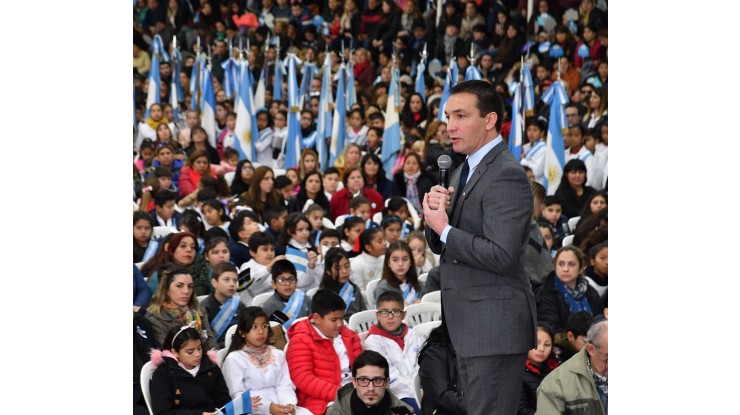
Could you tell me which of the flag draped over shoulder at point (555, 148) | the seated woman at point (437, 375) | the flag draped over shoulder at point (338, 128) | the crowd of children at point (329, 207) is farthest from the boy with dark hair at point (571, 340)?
the flag draped over shoulder at point (338, 128)

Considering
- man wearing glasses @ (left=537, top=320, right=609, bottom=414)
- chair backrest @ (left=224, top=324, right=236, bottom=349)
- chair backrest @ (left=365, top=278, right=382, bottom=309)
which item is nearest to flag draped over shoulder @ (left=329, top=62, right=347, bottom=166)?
chair backrest @ (left=365, top=278, right=382, bottom=309)

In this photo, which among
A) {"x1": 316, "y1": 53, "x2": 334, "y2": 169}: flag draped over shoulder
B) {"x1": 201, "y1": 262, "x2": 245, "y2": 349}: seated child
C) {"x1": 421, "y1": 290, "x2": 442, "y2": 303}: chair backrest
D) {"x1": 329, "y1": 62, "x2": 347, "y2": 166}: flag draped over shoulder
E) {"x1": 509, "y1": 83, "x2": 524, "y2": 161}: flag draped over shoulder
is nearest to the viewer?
{"x1": 201, "y1": 262, "x2": 245, "y2": 349}: seated child

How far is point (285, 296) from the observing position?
6254 mm

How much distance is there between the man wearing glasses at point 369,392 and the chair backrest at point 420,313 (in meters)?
1.33

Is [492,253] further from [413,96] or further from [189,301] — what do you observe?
[413,96]

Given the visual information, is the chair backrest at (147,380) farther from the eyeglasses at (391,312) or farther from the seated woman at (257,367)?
the eyeglasses at (391,312)

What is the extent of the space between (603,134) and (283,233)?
15.1ft

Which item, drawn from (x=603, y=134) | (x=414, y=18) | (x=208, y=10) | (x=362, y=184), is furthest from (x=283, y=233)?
(x=208, y=10)

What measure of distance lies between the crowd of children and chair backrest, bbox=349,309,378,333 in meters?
0.22

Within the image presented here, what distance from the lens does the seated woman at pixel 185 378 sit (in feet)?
16.1

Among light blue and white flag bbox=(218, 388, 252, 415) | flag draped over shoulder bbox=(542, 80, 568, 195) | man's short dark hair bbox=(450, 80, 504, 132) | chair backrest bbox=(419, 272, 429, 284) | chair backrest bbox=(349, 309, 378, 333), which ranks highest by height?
flag draped over shoulder bbox=(542, 80, 568, 195)

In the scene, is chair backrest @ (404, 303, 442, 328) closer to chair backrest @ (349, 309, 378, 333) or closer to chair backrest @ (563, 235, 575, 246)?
chair backrest @ (349, 309, 378, 333)

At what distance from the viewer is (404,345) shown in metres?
5.79

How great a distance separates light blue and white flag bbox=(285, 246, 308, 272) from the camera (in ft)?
23.4
